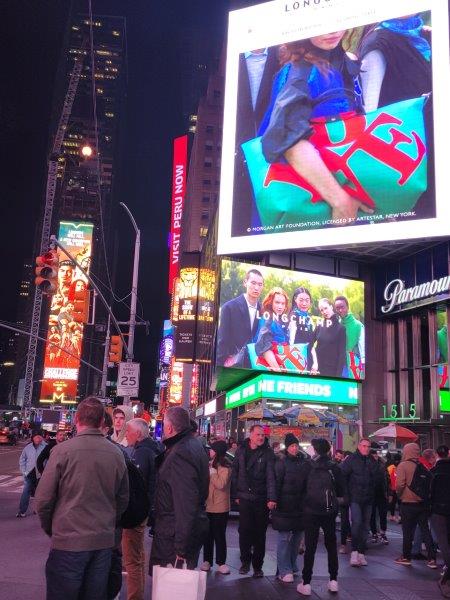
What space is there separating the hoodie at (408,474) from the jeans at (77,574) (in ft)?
25.4

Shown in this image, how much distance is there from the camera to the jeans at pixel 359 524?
1085cm

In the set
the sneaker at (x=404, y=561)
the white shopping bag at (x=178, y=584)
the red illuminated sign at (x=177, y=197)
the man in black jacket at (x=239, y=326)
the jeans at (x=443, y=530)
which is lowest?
the sneaker at (x=404, y=561)

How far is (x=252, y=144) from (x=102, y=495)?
1264 inches

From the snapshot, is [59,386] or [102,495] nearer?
[102,495]

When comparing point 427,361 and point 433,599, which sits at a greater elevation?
point 427,361

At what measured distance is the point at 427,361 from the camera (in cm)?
3206

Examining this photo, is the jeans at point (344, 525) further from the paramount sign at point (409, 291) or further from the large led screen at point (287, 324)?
the large led screen at point (287, 324)

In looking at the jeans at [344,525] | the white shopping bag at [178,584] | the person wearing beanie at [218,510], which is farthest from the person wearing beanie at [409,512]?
the white shopping bag at [178,584]

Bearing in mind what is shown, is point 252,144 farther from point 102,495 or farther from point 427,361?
point 102,495

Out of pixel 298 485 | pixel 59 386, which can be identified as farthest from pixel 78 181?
pixel 298 485

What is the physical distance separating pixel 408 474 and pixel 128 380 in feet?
42.3

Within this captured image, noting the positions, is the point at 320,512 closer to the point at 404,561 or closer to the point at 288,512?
the point at 288,512

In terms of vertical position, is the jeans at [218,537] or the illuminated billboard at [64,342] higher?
the illuminated billboard at [64,342]

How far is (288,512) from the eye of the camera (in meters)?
9.30
